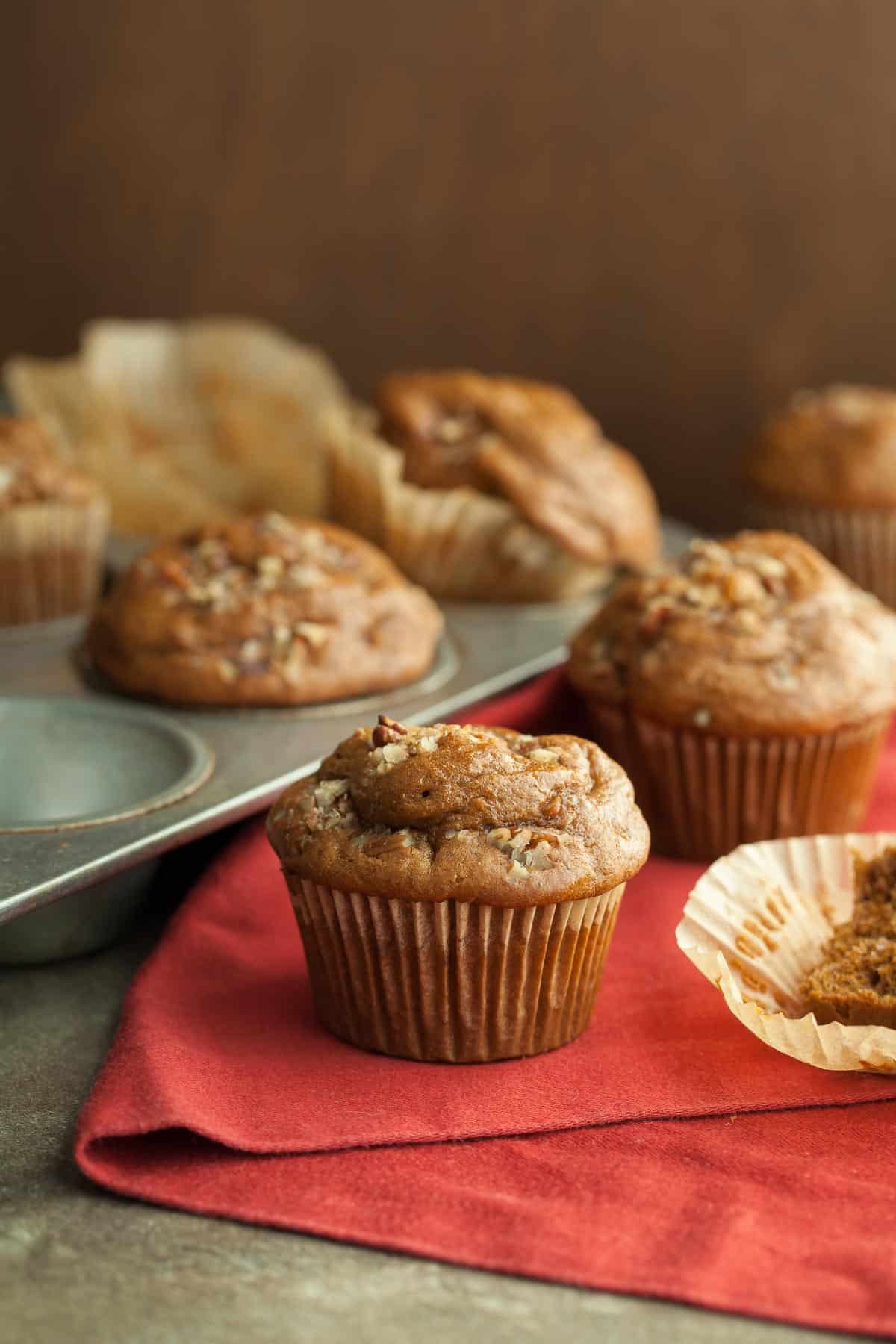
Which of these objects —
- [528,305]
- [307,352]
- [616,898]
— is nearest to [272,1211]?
[616,898]

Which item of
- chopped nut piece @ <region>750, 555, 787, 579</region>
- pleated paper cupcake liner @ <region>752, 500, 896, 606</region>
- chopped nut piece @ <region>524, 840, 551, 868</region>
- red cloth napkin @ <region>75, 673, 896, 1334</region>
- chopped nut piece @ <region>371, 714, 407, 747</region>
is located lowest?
pleated paper cupcake liner @ <region>752, 500, 896, 606</region>

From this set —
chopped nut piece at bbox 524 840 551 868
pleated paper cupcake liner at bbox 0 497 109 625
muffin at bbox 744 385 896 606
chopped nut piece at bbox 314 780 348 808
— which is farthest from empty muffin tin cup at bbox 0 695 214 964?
muffin at bbox 744 385 896 606

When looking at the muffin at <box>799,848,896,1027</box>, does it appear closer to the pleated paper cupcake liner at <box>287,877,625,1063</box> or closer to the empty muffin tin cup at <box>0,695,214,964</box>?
the pleated paper cupcake liner at <box>287,877,625,1063</box>

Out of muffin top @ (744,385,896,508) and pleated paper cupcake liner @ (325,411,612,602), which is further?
muffin top @ (744,385,896,508)

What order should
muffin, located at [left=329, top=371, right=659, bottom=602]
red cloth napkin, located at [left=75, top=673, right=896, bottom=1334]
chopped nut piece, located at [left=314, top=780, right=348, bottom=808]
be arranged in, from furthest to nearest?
muffin, located at [left=329, top=371, right=659, bottom=602] → chopped nut piece, located at [left=314, top=780, right=348, bottom=808] → red cloth napkin, located at [left=75, top=673, right=896, bottom=1334]

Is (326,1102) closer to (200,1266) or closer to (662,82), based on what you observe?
(200,1266)

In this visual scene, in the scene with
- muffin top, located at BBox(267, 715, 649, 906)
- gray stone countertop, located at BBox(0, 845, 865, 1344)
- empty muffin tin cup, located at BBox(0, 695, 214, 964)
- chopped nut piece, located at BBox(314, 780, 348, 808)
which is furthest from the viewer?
empty muffin tin cup, located at BBox(0, 695, 214, 964)
